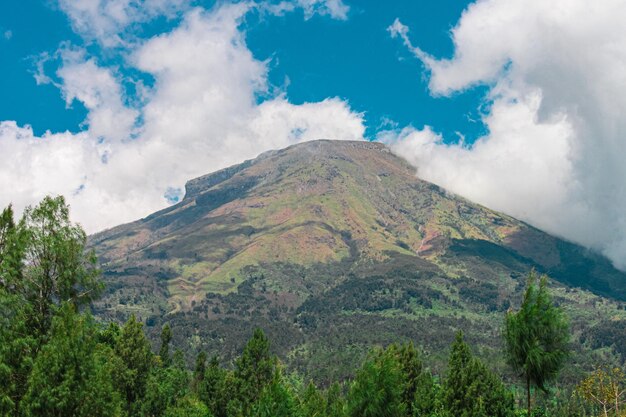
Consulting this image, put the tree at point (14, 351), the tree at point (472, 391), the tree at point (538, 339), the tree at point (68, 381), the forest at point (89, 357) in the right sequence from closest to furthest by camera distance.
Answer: the tree at point (68, 381)
the forest at point (89, 357)
the tree at point (14, 351)
the tree at point (538, 339)
the tree at point (472, 391)

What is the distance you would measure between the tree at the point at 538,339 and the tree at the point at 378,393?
12.3 meters

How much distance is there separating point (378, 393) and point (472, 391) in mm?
8490

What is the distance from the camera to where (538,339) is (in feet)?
130

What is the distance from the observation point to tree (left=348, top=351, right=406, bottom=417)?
4872 centimetres

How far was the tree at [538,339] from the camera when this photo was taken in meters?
39.2

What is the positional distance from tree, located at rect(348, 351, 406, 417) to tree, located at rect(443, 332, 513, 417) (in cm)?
496

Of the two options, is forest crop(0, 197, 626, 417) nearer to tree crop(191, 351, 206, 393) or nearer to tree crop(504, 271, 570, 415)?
tree crop(504, 271, 570, 415)

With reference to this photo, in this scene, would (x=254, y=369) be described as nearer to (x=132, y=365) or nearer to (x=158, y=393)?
(x=158, y=393)

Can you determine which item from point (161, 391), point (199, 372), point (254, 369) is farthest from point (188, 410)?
point (199, 372)

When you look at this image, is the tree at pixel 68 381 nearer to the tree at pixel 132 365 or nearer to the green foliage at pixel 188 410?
the tree at pixel 132 365

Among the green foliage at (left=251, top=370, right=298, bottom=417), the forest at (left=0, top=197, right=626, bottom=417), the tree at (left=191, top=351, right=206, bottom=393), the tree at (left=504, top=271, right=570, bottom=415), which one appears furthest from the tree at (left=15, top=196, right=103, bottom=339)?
the tree at (left=191, top=351, right=206, bottom=393)

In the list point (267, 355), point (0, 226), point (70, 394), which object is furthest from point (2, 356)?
point (267, 355)

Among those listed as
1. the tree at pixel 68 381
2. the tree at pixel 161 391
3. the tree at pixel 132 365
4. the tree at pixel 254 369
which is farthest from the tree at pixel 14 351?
the tree at pixel 254 369

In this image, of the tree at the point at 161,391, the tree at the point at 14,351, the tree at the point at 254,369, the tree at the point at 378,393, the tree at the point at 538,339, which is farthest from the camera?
the tree at the point at 254,369
